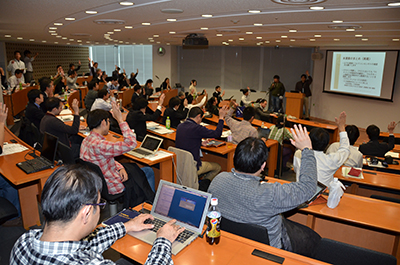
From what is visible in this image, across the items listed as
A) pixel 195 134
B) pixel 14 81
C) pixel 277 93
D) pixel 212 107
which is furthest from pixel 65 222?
pixel 277 93

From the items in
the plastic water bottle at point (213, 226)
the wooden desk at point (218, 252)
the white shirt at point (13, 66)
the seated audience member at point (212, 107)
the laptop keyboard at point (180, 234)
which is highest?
the white shirt at point (13, 66)

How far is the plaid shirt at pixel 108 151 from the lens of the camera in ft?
10.3

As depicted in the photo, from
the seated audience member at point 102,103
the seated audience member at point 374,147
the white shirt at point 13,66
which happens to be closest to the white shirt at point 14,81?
the white shirt at point 13,66

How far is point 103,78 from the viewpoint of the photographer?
42.1 ft

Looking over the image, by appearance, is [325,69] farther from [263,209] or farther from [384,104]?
[263,209]

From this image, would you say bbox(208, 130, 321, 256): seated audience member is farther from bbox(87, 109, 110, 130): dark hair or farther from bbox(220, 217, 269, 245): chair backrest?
bbox(87, 109, 110, 130): dark hair

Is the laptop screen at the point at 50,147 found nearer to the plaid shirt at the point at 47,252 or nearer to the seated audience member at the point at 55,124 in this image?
the seated audience member at the point at 55,124

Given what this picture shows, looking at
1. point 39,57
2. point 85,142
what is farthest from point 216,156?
point 39,57

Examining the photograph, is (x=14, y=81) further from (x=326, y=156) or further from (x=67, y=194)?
(x=67, y=194)

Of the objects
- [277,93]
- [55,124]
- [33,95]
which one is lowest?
[55,124]

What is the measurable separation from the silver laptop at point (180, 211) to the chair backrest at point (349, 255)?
0.80 meters

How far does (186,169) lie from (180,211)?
196 centimetres

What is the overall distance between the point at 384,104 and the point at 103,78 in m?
10.8

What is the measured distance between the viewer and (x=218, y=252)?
184cm
